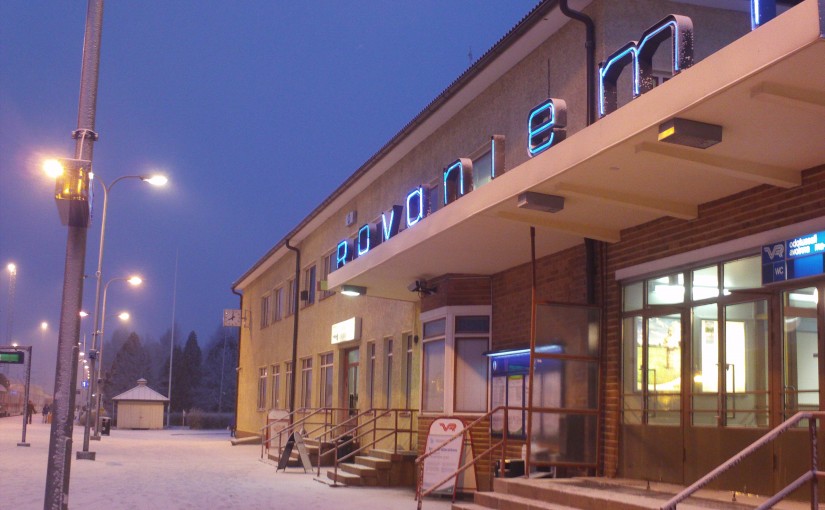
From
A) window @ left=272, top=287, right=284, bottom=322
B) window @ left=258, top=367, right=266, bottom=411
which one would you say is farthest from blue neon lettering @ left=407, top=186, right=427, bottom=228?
window @ left=258, top=367, right=266, bottom=411

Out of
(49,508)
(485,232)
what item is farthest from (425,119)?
(49,508)

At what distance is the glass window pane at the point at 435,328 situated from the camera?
18638 mm

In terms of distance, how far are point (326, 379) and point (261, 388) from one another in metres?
12.3

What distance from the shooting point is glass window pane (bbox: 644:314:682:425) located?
12.6m

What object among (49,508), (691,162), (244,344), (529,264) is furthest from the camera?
(244,344)

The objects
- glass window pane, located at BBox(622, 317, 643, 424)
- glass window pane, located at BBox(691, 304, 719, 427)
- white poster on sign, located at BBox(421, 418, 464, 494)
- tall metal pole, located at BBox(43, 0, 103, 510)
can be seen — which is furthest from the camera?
white poster on sign, located at BBox(421, 418, 464, 494)

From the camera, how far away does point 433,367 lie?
1920 cm

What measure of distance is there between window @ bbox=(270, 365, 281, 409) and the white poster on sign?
2037 cm

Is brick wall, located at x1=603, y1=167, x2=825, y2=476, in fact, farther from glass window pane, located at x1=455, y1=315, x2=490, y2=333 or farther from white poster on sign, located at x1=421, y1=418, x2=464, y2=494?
glass window pane, located at x1=455, y1=315, x2=490, y2=333

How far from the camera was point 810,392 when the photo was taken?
10172 millimetres

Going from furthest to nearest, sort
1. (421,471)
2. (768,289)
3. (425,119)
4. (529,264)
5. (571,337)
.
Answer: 1. (425,119)
2. (529,264)
3. (421,471)
4. (571,337)
5. (768,289)

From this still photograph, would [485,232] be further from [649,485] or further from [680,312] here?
[649,485]

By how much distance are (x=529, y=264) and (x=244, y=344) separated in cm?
3298

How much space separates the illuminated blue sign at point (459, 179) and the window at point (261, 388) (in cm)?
2625
